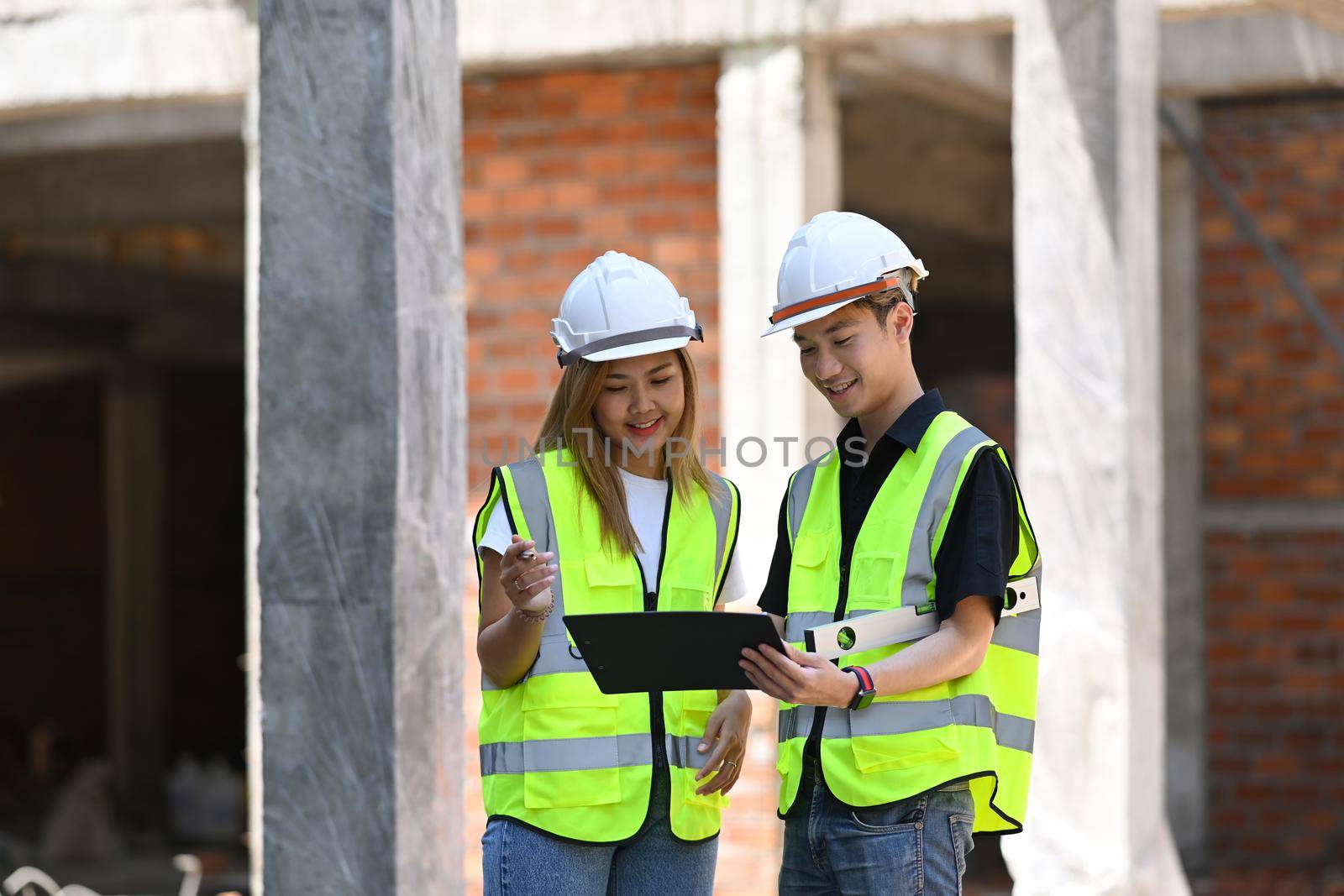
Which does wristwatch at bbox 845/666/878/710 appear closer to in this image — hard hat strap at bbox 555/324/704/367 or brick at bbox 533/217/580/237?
hard hat strap at bbox 555/324/704/367

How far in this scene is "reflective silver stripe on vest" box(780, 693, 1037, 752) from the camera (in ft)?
8.15

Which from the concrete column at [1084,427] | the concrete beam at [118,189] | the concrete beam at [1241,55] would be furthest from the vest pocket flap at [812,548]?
the concrete beam at [118,189]

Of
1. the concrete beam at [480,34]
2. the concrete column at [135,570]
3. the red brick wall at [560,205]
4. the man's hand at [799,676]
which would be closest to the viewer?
the man's hand at [799,676]

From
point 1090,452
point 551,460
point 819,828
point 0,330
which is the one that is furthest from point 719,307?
point 0,330

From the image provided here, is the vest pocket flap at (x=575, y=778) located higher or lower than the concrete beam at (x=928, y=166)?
lower

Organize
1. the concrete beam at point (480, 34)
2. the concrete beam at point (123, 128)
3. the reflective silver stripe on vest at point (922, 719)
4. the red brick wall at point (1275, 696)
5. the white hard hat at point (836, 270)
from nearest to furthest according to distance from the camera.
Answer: the reflective silver stripe on vest at point (922, 719) → the white hard hat at point (836, 270) → the concrete beam at point (480, 34) → the concrete beam at point (123, 128) → the red brick wall at point (1275, 696)

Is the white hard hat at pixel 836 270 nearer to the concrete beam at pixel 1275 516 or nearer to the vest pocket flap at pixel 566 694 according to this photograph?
the vest pocket flap at pixel 566 694

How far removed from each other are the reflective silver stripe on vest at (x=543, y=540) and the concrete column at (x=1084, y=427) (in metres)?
2.32

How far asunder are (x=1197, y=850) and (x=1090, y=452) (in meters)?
3.50

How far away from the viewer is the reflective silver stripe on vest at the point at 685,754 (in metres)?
2.73

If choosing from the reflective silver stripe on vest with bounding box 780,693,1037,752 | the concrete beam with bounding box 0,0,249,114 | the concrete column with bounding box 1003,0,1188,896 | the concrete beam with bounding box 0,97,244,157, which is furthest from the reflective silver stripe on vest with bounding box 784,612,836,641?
the concrete beam with bounding box 0,97,244,157

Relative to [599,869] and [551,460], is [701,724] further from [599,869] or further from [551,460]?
[551,460]

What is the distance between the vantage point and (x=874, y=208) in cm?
961

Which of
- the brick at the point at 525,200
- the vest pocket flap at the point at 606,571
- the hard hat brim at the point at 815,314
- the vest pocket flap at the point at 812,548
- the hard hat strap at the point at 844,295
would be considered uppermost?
the brick at the point at 525,200
